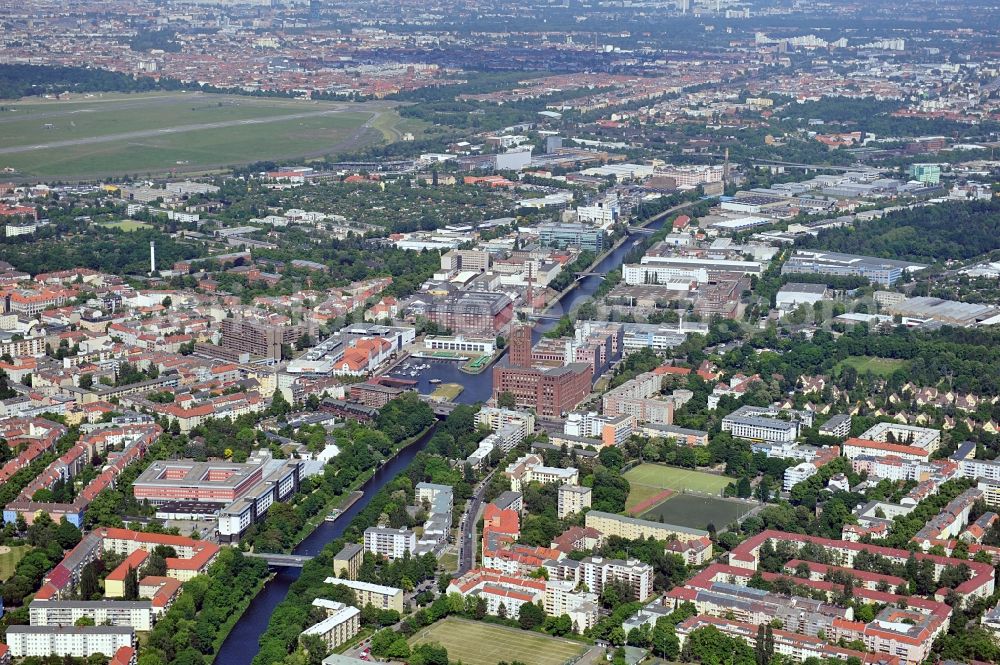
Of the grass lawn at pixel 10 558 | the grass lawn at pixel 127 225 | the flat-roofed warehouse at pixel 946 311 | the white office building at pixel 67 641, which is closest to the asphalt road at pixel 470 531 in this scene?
the white office building at pixel 67 641

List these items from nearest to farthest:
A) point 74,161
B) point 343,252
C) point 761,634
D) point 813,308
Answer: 1. point 761,634
2. point 813,308
3. point 343,252
4. point 74,161

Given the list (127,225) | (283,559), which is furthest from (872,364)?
(127,225)

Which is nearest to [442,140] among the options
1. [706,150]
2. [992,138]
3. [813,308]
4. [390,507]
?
[706,150]

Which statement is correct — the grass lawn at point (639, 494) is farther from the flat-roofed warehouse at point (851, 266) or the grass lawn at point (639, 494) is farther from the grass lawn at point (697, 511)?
the flat-roofed warehouse at point (851, 266)

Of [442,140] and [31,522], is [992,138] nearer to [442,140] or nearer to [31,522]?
[442,140]

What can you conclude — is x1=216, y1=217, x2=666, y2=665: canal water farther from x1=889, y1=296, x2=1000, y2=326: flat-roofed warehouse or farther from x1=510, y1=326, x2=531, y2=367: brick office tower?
x1=889, y1=296, x2=1000, y2=326: flat-roofed warehouse

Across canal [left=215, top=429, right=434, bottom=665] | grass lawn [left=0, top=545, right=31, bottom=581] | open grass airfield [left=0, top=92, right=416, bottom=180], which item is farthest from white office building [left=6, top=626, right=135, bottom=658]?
open grass airfield [left=0, top=92, right=416, bottom=180]

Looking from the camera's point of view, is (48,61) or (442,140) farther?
(48,61)
